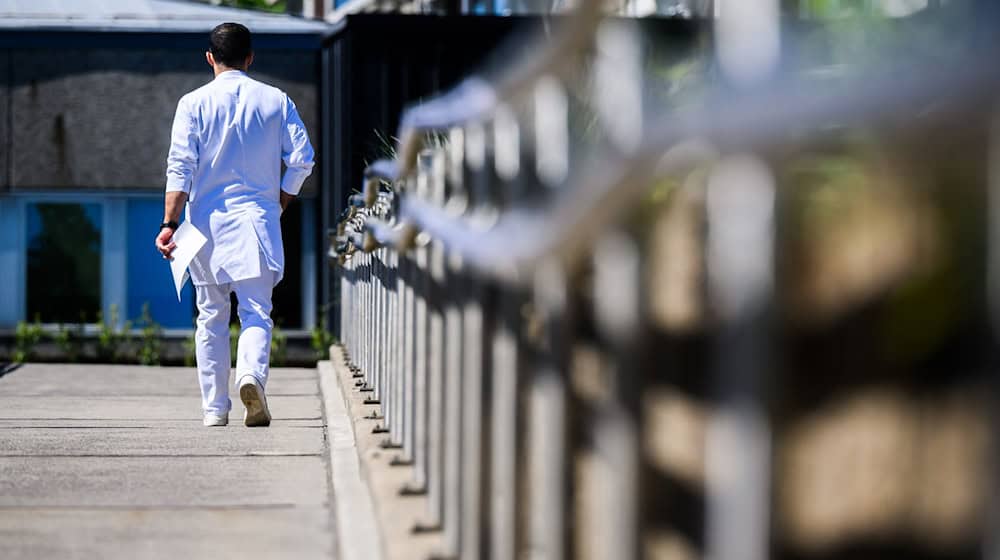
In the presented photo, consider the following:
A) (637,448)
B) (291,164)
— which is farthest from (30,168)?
(637,448)

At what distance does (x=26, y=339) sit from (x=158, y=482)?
7.24 meters

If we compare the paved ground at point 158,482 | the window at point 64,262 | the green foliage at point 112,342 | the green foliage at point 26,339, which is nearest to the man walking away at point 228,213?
the paved ground at point 158,482

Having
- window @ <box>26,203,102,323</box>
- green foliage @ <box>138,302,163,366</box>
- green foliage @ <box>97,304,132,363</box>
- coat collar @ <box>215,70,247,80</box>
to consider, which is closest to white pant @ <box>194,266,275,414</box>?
coat collar @ <box>215,70,247,80</box>

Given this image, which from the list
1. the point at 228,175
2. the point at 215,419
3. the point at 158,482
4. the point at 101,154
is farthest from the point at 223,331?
the point at 101,154

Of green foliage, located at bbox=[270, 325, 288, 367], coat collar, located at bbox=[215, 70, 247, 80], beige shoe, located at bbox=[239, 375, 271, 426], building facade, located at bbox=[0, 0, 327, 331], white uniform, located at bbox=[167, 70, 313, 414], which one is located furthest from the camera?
building facade, located at bbox=[0, 0, 327, 331]

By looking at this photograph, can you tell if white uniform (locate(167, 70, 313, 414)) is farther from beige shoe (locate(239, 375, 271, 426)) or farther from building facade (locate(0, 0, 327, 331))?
building facade (locate(0, 0, 327, 331))

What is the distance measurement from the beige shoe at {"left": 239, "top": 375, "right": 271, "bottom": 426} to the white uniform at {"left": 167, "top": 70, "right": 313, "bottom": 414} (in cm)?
5

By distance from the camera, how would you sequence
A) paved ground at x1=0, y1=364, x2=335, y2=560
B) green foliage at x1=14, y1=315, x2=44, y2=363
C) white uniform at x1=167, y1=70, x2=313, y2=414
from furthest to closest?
1. green foliage at x1=14, y1=315, x2=44, y2=363
2. white uniform at x1=167, y1=70, x2=313, y2=414
3. paved ground at x1=0, y1=364, x2=335, y2=560

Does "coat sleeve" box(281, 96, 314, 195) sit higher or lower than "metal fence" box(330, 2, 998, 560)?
higher

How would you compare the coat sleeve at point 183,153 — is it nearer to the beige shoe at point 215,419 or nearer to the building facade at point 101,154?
the beige shoe at point 215,419

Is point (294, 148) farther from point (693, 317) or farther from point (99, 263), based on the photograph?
point (99, 263)

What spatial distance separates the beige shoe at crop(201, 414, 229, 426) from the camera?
6559 mm

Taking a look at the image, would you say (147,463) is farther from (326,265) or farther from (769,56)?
(326,265)

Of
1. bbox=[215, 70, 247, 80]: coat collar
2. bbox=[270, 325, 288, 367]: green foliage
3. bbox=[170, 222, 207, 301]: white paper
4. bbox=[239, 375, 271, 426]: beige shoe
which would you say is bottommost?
bbox=[270, 325, 288, 367]: green foliage
